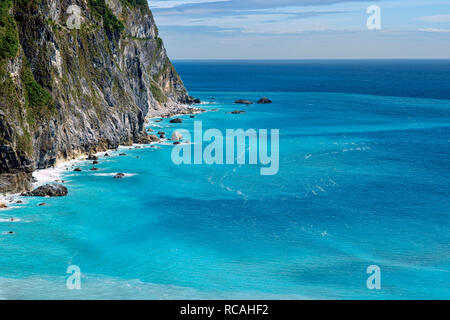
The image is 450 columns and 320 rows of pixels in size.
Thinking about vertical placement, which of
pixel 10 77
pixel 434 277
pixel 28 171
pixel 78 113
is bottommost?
pixel 434 277

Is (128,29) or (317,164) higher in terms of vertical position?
(128,29)

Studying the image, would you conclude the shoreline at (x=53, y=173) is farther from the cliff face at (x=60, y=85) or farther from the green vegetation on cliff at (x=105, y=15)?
the green vegetation on cliff at (x=105, y=15)

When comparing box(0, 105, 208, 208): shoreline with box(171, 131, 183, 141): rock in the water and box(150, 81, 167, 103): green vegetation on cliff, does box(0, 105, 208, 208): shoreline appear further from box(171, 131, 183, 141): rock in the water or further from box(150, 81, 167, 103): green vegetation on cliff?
box(150, 81, 167, 103): green vegetation on cliff

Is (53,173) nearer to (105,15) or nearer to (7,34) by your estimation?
(7,34)

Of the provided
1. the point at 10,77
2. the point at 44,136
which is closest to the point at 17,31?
the point at 10,77

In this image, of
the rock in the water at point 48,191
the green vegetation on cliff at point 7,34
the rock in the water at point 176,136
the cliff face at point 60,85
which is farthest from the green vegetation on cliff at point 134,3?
the rock in the water at point 48,191

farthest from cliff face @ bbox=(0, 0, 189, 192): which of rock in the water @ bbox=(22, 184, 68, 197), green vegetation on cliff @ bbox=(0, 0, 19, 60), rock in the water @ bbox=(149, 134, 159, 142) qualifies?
rock in the water @ bbox=(149, 134, 159, 142)

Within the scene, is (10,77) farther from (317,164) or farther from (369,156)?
(369,156)
